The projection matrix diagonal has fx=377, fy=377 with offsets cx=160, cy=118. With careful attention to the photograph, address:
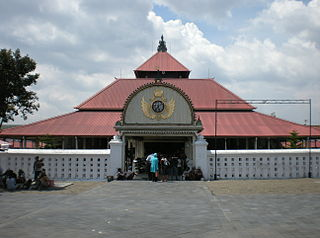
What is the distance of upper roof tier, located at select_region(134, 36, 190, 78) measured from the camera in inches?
1501

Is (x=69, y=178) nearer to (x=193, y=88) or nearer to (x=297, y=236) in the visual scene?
(x=297, y=236)

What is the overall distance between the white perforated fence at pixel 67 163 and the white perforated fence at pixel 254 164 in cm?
496

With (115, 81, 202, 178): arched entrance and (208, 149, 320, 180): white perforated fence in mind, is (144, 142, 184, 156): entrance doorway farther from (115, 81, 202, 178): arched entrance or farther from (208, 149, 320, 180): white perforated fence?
(208, 149, 320, 180): white perforated fence

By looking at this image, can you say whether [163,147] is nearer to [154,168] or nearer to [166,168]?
[166,168]

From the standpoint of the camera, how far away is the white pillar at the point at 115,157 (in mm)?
16891

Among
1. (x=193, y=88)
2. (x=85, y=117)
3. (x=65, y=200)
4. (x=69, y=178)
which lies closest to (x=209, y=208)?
(x=65, y=200)

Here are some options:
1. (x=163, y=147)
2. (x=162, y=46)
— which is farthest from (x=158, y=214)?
(x=162, y=46)

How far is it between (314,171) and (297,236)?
12.2 metres

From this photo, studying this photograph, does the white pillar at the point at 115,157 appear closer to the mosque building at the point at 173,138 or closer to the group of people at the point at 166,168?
the group of people at the point at 166,168

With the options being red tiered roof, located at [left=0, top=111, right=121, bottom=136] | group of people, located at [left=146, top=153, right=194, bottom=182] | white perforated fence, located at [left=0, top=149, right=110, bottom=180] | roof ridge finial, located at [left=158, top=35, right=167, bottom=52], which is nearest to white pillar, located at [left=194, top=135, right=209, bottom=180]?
group of people, located at [left=146, top=153, right=194, bottom=182]

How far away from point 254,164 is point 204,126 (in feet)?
37.7

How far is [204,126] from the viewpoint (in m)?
28.6

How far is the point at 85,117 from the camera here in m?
30.5

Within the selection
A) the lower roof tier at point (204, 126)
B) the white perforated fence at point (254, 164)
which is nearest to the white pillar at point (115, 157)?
the white perforated fence at point (254, 164)
